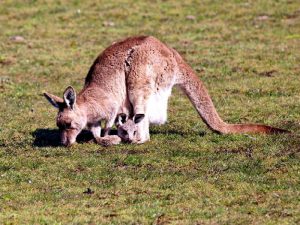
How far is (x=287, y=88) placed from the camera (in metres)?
14.4

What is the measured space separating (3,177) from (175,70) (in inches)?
114

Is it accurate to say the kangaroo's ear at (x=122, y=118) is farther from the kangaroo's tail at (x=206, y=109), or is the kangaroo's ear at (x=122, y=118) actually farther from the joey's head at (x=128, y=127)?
the kangaroo's tail at (x=206, y=109)

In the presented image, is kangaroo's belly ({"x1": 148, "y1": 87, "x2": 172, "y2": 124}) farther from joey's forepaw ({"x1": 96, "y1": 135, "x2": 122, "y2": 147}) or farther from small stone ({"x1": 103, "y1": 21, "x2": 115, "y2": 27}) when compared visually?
small stone ({"x1": 103, "y1": 21, "x2": 115, "y2": 27})

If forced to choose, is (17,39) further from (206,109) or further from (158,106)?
(206,109)

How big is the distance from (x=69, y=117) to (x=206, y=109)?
1881 millimetres

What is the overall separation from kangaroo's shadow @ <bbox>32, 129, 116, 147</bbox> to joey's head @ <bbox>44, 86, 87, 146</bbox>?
0.30m

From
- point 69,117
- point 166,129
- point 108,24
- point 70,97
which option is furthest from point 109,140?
point 108,24

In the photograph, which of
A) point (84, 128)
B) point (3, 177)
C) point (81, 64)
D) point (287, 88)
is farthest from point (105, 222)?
point (81, 64)

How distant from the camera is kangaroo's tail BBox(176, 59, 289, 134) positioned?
10945 mm

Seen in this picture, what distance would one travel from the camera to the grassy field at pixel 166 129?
28.1ft

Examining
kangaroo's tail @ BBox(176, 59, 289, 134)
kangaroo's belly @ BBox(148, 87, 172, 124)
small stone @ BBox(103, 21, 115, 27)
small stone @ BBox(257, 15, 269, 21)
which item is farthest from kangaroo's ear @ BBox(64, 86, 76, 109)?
small stone @ BBox(257, 15, 269, 21)

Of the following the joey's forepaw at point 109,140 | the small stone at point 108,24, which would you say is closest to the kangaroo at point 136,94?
the joey's forepaw at point 109,140

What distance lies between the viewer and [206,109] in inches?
440

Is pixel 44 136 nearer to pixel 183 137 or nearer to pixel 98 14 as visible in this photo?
pixel 183 137
